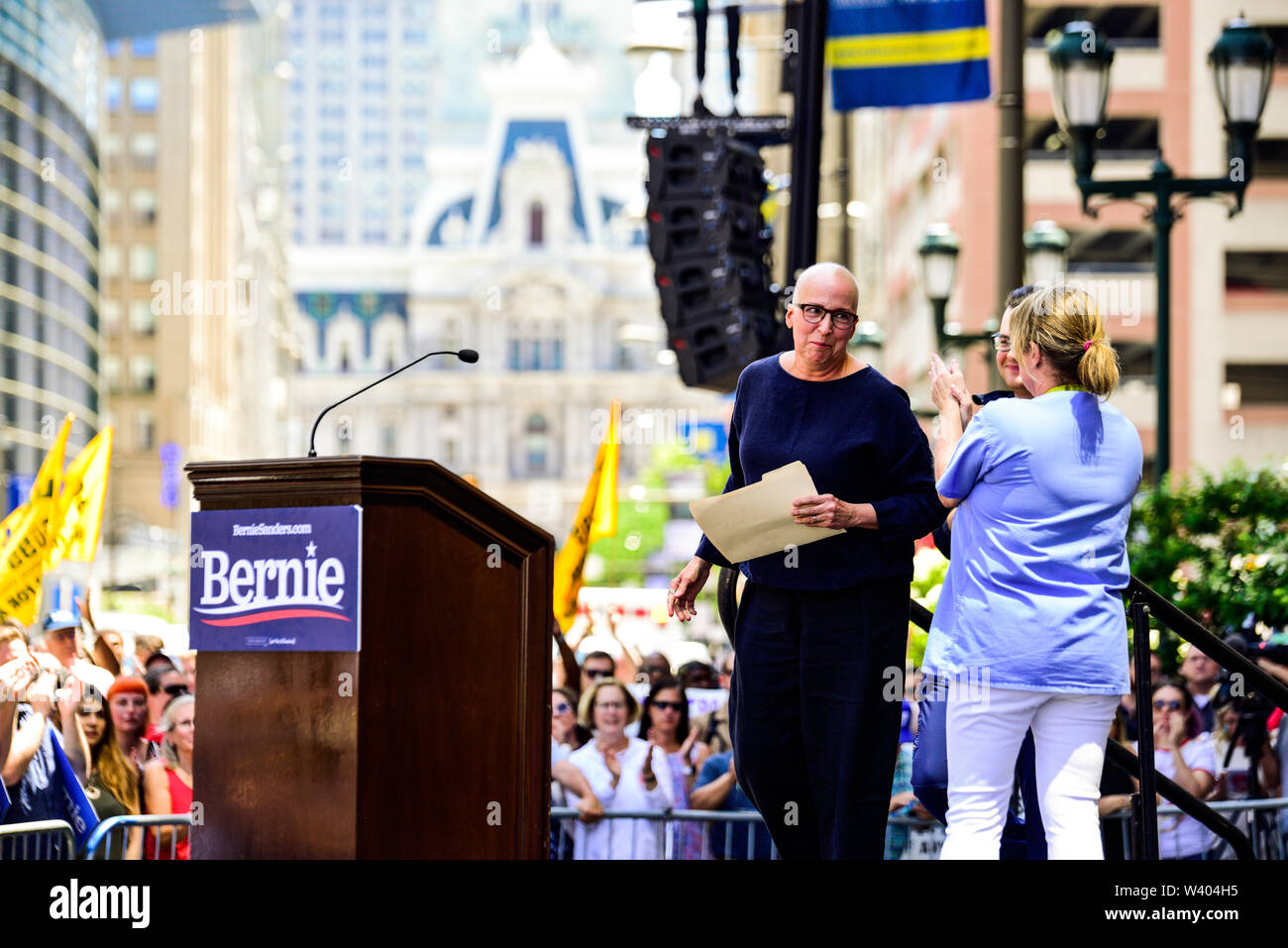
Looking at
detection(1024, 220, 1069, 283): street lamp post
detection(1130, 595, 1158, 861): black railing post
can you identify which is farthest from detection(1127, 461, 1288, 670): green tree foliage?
detection(1024, 220, 1069, 283): street lamp post

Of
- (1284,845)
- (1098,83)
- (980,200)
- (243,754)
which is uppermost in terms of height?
(980,200)

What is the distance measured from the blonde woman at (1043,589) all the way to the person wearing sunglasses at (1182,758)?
2.79m

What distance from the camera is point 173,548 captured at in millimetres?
78250

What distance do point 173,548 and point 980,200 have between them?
150 feet

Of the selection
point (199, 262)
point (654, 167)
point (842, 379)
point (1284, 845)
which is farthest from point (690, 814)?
point (199, 262)

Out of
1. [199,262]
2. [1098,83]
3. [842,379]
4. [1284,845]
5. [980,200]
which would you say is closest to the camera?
[842,379]

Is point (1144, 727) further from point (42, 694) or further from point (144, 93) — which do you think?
point (144, 93)

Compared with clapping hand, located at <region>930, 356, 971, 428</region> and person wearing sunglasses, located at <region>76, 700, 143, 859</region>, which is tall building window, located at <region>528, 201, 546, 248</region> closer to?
person wearing sunglasses, located at <region>76, 700, 143, 859</region>

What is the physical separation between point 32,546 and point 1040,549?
20.2 feet

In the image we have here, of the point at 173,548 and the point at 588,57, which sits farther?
the point at 588,57

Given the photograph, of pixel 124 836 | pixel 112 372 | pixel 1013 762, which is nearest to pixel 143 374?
pixel 112 372

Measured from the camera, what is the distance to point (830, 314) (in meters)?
5.18

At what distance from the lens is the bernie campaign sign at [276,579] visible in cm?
470

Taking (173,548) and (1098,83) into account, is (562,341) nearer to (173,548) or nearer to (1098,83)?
(173,548)
